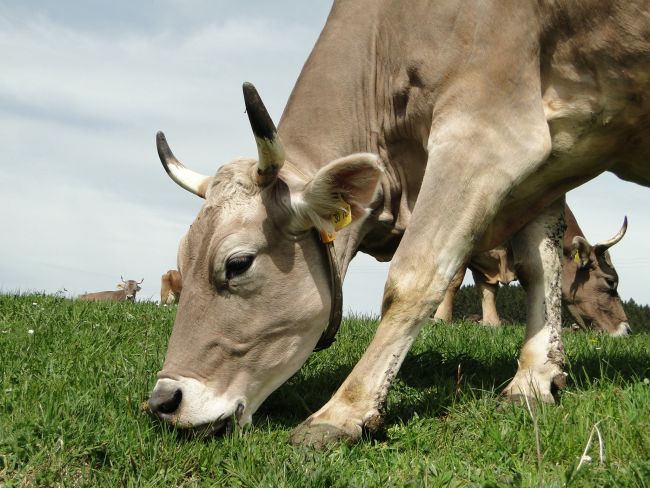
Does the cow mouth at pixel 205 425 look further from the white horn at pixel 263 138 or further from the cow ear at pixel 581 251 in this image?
the cow ear at pixel 581 251

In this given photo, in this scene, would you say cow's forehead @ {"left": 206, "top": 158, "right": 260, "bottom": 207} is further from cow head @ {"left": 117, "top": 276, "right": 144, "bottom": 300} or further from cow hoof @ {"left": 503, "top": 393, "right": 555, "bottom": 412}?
cow head @ {"left": 117, "top": 276, "right": 144, "bottom": 300}

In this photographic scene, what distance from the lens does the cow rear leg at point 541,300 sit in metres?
4.79

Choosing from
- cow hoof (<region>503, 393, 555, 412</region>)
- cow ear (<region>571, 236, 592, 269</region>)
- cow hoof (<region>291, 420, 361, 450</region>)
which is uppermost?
cow ear (<region>571, 236, 592, 269</region>)

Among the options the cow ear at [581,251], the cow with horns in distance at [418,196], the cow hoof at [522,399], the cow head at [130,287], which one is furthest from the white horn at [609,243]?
the cow head at [130,287]

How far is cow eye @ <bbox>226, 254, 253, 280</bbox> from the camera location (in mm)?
4406

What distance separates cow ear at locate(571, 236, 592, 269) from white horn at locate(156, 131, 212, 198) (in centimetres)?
1006

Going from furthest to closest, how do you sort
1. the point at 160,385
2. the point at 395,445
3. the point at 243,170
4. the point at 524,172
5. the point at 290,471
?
the point at 243,170 < the point at 524,172 < the point at 160,385 < the point at 395,445 < the point at 290,471

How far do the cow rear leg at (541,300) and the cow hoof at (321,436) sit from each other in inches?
46.3

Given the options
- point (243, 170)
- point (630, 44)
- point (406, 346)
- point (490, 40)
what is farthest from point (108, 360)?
point (630, 44)

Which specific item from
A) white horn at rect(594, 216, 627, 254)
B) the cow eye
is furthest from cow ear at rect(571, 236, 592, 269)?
the cow eye

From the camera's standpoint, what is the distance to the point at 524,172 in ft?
14.5

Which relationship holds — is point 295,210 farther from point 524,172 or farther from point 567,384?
point 567,384

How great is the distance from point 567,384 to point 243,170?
2.47m

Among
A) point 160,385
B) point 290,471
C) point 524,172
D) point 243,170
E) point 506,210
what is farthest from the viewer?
point 506,210
